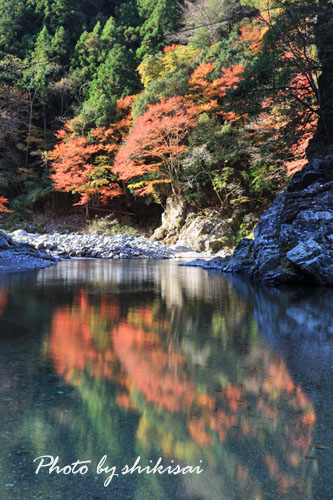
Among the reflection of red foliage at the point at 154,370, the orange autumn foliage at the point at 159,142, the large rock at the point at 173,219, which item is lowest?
the reflection of red foliage at the point at 154,370

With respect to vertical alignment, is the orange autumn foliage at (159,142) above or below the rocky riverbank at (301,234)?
above

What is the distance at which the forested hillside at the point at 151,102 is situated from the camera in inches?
428

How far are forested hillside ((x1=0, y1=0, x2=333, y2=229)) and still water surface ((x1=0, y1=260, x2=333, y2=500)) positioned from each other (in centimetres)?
760

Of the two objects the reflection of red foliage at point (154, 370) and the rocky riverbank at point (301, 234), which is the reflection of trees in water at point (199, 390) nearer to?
the reflection of red foliage at point (154, 370)

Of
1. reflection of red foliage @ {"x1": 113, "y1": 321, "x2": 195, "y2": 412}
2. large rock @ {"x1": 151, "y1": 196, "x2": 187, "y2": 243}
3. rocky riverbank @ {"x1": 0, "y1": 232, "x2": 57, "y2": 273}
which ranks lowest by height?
reflection of red foliage @ {"x1": 113, "y1": 321, "x2": 195, "y2": 412}

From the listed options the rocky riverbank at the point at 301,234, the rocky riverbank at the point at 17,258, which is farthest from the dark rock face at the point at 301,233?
the rocky riverbank at the point at 17,258

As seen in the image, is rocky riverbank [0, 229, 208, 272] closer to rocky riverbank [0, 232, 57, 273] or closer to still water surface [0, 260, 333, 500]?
rocky riverbank [0, 232, 57, 273]

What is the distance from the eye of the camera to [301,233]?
232 inches

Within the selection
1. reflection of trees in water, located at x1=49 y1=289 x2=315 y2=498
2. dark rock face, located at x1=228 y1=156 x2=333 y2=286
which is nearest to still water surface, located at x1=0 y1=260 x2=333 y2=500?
reflection of trees in water, located at x1=49 y1=289 x2=315 y2=498

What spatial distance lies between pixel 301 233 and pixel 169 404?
504 cm

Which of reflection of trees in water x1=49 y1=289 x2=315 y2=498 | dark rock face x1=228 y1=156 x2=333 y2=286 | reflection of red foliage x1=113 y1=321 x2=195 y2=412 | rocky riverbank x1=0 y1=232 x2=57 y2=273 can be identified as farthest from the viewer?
rocky riverbank x1=0 y1=232 x2=57 y2=273

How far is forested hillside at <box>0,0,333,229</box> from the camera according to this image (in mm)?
10875

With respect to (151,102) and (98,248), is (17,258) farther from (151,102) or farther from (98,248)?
(151,102)

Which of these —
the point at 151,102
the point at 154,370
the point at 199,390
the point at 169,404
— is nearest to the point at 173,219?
the point at 151,102
